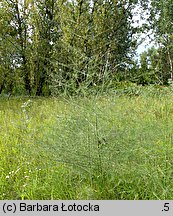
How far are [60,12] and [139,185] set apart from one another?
28.1 ft

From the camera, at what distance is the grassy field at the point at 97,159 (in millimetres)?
1893

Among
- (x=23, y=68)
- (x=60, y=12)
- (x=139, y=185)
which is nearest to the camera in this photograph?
(x=139, y=185)

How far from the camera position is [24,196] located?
205cm

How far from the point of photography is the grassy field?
1.89 meters

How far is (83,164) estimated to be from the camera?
6.66ft

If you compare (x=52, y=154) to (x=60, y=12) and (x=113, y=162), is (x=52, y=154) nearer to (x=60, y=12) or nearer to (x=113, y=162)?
(x=113, y=162)

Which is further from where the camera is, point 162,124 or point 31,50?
point 31,50

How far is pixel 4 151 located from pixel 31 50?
7.93 m

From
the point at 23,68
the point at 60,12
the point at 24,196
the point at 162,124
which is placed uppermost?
the point at 60,12

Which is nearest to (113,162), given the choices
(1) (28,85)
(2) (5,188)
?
(2) (5,188)

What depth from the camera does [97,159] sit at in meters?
2.01
